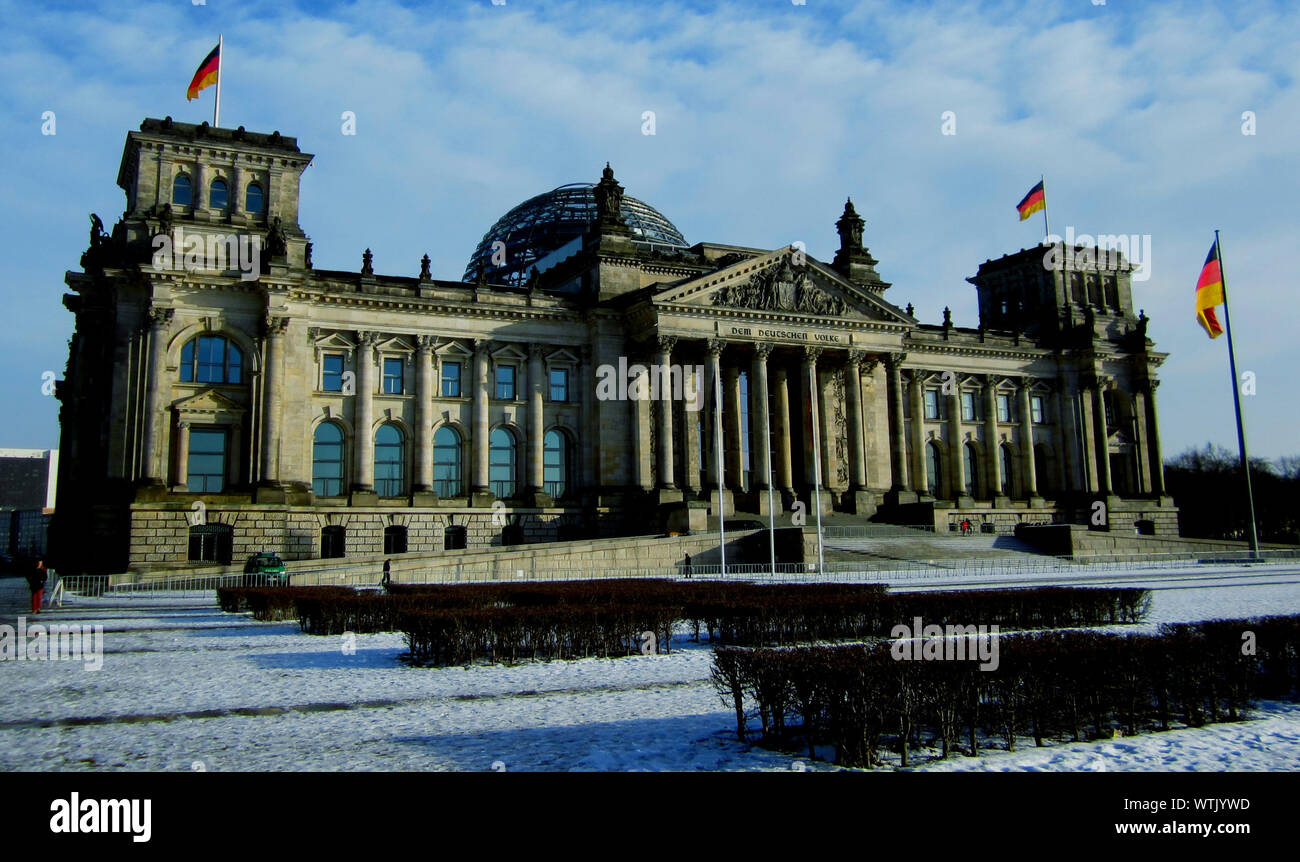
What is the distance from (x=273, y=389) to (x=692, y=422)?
24.1m

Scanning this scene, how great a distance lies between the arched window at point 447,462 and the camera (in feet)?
188

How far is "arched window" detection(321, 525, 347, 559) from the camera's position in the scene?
173 ft

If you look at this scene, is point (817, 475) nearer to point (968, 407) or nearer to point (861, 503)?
point (861, 503)

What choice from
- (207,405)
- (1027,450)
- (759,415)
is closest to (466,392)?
(207,405)

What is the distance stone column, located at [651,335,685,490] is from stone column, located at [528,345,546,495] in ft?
23.7

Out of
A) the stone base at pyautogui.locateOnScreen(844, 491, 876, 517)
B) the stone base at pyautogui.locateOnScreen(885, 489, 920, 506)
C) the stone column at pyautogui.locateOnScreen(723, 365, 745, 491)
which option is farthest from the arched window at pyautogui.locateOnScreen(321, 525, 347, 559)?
the stone base at pyautogui.locateOnScreen(885, 489, 920, 506)

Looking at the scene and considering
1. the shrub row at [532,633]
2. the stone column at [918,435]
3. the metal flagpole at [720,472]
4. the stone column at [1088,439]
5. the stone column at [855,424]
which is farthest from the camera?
the stone column at [1088,439]

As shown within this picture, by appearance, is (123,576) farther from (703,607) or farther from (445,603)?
(703,607)

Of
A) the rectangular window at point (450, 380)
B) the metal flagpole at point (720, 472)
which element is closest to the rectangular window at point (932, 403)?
the metal flagpole at point (720, 472)

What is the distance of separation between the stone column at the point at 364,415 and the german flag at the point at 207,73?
48.4ft

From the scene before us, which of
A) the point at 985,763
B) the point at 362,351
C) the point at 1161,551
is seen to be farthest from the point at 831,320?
the point at 985,763

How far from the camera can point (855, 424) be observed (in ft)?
206

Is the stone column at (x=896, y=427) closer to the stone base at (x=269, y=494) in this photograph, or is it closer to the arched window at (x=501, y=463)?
the arched window at (x=501, y=463)
